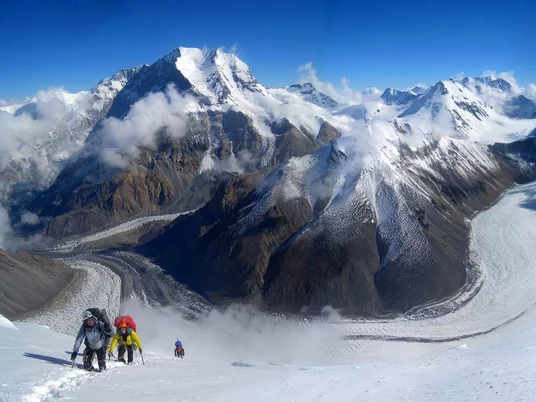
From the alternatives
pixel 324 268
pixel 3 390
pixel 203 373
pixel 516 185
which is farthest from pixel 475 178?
pixel 3 390

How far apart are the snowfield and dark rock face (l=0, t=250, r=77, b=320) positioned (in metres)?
7.89

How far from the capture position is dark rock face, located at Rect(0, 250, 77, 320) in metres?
73.1

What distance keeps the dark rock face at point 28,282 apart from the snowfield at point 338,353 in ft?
25.9

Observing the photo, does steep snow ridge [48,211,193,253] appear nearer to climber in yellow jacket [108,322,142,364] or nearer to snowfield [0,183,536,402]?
snowfield [0,183,536,402]

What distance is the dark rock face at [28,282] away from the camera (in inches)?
2879

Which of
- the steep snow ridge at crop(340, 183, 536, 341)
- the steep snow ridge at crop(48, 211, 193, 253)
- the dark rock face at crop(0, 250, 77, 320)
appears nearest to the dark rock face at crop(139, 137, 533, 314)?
the steep snow ridge at crop(340, 183, 536, 341)

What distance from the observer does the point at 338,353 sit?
207ft

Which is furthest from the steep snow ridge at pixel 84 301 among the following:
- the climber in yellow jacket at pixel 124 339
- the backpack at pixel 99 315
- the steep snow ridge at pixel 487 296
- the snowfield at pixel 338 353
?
the backpack at pixel 99 315

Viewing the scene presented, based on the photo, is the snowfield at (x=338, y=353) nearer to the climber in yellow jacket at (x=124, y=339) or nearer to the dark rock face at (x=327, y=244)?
the climber in yellow jacket at (x=124, y=339)

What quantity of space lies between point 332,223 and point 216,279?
2711 centimetres

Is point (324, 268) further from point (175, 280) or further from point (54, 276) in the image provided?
point (54, 276)

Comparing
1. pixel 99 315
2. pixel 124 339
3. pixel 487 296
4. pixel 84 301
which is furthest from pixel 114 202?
pixel 99 315

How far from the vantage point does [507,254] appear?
301 ft

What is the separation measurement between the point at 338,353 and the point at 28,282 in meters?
60.0
